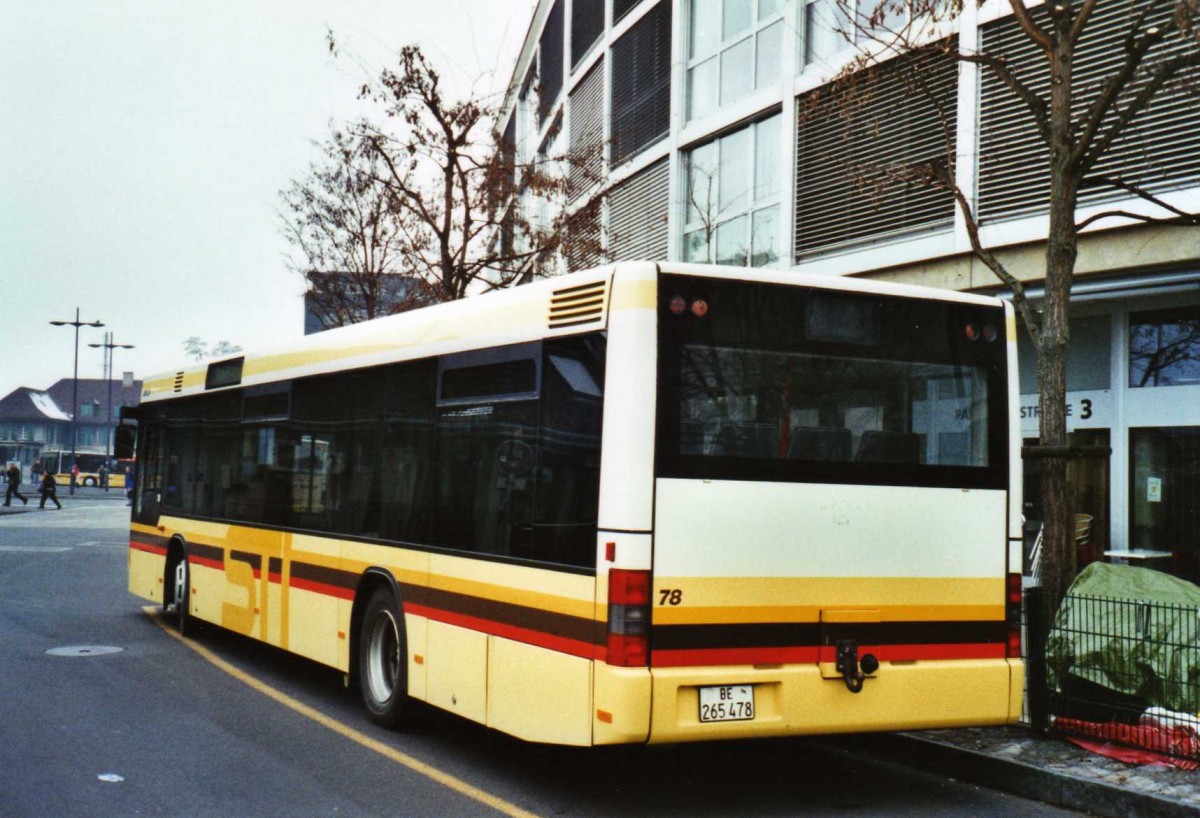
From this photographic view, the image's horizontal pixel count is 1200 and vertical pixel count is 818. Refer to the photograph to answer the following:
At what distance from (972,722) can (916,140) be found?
36.6 ft

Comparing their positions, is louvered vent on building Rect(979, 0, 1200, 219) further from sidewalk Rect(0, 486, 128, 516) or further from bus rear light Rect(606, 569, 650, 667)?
sidewalk Rect(0, 486, 128, 516)

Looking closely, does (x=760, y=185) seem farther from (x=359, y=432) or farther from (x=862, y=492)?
(x=862, y=492)

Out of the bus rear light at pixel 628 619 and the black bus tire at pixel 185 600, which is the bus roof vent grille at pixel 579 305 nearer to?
the bus rear light at pixel 628 619

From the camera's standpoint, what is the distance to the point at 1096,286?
14.3 m

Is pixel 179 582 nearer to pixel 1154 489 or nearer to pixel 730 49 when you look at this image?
pixel 1154 489

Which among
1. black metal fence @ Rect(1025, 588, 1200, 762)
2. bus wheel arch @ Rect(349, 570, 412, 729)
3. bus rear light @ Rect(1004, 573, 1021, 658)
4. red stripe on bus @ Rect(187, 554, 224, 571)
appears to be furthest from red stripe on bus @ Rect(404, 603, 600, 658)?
red stripe on bus @ Rect(187, 554, 224, 571)

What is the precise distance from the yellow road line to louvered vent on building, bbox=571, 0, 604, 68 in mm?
20018

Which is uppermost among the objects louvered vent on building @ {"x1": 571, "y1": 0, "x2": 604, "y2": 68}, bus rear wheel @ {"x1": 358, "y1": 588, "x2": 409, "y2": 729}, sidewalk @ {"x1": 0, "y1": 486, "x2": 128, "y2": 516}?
louvered vent on building @ {"x1": 571, "y1": 0, "x2": 604, "y2": 68}

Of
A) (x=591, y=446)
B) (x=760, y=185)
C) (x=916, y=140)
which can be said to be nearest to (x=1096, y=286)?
(x=916, y=140)

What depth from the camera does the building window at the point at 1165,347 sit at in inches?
552

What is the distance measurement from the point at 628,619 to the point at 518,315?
1970 millimetres

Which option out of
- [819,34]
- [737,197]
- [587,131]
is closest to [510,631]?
[819,34]

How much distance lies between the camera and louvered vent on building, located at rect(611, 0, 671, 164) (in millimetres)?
23547

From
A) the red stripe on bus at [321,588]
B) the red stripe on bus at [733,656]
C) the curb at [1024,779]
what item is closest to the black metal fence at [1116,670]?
the curb at [1024,779]
